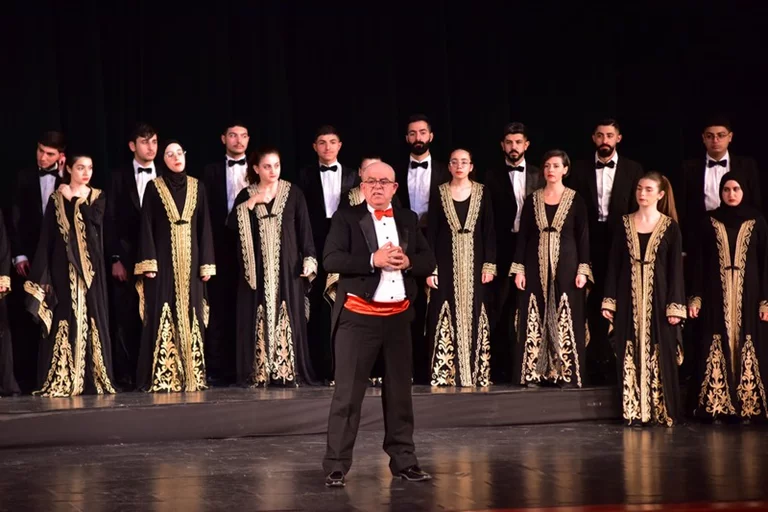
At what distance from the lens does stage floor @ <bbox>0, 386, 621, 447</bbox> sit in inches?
244

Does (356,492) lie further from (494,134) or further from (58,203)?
(494,134)

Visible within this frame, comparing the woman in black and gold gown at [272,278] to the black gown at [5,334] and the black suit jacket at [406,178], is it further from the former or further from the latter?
the black gown at [5,334]

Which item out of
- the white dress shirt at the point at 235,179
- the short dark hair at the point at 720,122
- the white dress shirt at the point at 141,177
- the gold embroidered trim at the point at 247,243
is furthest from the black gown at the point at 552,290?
the white dress shirt at the point at 141,177

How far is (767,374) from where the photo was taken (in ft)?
22.4

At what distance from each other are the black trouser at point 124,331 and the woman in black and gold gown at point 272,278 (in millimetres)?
671

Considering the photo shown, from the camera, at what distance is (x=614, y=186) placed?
7281 millimetres

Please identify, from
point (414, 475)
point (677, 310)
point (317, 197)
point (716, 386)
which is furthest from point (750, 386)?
point (317, 197)

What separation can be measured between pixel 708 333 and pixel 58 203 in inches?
142

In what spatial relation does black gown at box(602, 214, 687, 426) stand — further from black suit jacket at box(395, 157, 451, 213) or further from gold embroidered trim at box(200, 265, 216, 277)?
gold embroidered trim at box(200, 265, 216, 277)

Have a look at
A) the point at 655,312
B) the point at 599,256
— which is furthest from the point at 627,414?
the point at 599,256

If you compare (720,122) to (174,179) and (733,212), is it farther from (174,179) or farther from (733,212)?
(174,179)

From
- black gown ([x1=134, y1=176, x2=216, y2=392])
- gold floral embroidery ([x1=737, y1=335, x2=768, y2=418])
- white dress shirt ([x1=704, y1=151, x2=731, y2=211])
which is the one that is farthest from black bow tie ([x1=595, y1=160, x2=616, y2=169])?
black gown ([x1=134, y1=176, x2=216, y2=392])

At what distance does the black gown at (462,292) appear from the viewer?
7125 millimetres

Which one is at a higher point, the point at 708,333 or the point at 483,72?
Answer: the point at 483,72
